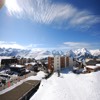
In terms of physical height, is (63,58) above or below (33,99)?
above

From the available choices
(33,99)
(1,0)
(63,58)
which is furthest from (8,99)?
(63,58)

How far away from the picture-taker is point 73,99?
19.5 metres

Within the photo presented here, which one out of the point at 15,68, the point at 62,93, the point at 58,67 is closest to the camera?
the point at 62,93

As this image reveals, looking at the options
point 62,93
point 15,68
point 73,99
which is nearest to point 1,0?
point 73,99

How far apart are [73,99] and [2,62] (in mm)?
56248

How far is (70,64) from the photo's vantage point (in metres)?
68.3

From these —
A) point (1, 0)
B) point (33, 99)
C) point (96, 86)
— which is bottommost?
point (33, 99)

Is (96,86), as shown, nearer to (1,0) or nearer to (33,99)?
(33,99)

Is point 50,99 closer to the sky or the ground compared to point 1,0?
closer to the ground

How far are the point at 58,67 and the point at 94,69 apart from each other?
55.8ft

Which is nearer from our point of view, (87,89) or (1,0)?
(1,0)

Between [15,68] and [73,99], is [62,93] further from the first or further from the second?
[15,68]

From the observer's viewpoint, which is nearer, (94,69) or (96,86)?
(96,86)

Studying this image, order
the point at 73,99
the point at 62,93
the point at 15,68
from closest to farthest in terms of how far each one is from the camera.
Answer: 1. the point at 73,99
2. the point at 62,93
3. the point at 15,68
